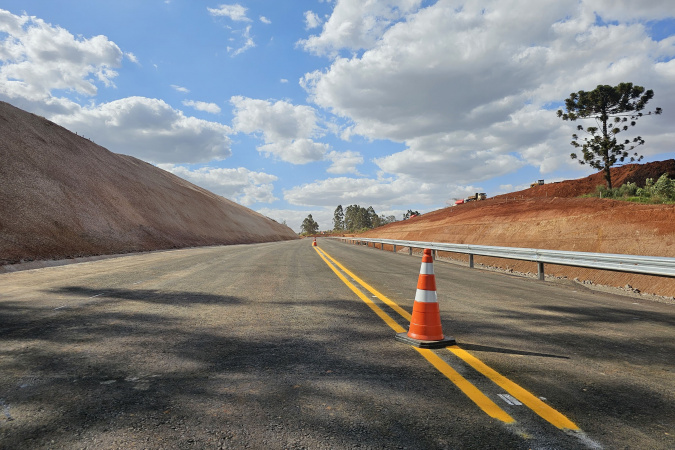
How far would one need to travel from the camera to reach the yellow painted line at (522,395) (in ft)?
7.67

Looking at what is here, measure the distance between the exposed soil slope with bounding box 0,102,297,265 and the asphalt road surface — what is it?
49.9 ft

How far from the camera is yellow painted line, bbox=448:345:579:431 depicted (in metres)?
2.34

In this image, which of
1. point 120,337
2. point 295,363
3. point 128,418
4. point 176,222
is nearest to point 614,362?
point 295,363

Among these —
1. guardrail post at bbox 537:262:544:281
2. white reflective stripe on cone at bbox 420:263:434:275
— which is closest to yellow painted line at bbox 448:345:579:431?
white reflective stripe on cone at bbox 420:263:434:275

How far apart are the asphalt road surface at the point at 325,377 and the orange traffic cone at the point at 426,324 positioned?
5.5 inches

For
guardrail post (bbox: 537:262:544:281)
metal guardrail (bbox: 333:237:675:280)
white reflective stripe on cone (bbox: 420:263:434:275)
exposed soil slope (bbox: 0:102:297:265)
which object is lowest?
guardrail post (bbox: 537:262:544:281)

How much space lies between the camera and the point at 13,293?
7227mm

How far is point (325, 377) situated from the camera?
3.06 meters

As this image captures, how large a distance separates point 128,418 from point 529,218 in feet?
82.9

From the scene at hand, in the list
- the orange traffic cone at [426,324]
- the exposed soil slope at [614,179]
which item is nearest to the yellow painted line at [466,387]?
the orange traffic cone at [426,324]

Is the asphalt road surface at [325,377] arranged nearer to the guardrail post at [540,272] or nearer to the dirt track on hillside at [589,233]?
the guardrail post at [540,272]

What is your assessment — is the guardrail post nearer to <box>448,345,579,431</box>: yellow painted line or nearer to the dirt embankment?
the dirt embankment

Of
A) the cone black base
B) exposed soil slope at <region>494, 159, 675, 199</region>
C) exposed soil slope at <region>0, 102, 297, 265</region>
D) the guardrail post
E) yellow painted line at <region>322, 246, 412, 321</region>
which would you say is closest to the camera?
the cone black base

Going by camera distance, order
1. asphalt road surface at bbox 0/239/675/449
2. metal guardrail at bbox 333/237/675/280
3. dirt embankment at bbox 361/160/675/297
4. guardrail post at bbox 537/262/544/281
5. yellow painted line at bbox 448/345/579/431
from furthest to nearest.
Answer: dirt embankment at bbox 361/160/675/297 < guardrail post at bbox 537/262/544/281 < metal guardrail at bbox 333/237/675/280 < yellow painted line at bbox 448/345/579/431 < asphalt road surface at bbox 0/239/675/449
